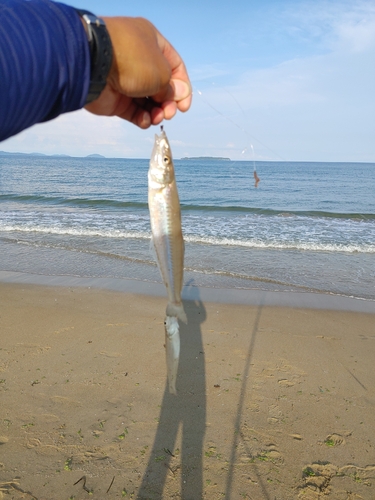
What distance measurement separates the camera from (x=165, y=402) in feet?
15.9

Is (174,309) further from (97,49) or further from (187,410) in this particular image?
(187,410)

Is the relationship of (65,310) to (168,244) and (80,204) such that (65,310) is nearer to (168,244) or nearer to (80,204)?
(168,244)

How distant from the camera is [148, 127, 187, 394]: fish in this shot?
1.85 m

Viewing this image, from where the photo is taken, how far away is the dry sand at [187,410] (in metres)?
3.79

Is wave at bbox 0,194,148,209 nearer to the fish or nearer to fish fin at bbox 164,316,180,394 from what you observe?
fish fin at bbox 164,316,180,394

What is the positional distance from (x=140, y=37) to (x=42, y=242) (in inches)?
550

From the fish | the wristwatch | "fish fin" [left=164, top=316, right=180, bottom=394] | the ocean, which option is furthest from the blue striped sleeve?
the ocean

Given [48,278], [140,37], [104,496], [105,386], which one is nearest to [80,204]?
[48,278]

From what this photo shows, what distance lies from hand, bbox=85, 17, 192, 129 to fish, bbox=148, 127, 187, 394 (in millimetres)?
248

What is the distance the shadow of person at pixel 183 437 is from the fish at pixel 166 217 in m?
2.46

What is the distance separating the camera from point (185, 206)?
1028 inches

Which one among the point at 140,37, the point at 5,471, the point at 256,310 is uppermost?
the point at 140,37

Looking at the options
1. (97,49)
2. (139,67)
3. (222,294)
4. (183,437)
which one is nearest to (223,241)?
(222,294)

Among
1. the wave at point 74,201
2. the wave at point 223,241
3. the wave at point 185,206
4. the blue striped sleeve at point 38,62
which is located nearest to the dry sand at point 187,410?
the blue striped sleeve at point 38,62
